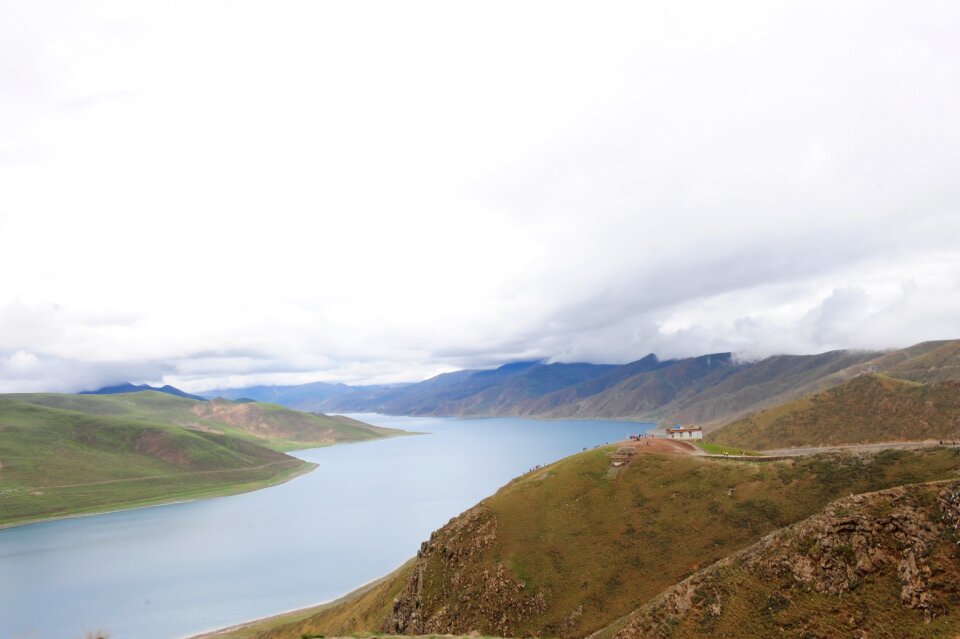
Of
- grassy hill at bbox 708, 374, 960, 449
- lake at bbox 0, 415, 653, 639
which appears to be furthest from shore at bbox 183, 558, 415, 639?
grassy hill at bbox 708, 374, 960, 449

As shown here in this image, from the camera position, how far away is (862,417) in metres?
149

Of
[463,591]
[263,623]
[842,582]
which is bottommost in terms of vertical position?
[263,623]

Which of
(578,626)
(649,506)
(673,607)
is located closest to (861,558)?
(673,607)

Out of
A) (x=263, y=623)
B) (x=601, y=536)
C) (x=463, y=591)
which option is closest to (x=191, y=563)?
(x=263, y=623)

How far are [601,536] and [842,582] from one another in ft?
107

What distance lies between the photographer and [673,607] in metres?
31.8

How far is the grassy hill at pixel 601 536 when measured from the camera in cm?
4938

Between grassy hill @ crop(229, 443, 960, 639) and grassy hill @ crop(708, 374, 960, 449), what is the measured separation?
109 meters

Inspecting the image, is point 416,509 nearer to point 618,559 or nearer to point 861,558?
point 618,559

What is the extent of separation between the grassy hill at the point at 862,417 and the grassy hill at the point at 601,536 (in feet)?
357

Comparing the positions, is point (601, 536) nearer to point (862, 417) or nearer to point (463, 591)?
point (463, 591)

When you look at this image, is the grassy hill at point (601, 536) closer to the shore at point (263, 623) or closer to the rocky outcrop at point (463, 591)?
the rocky outcrop at point (463, 591)

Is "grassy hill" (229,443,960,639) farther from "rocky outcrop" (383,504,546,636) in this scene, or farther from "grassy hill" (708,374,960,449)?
"grassy hill" (708,374,960,449)

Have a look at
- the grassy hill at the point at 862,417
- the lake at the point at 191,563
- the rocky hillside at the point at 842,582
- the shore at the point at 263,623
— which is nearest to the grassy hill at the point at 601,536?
the rocky hillside at the point at 842,582
